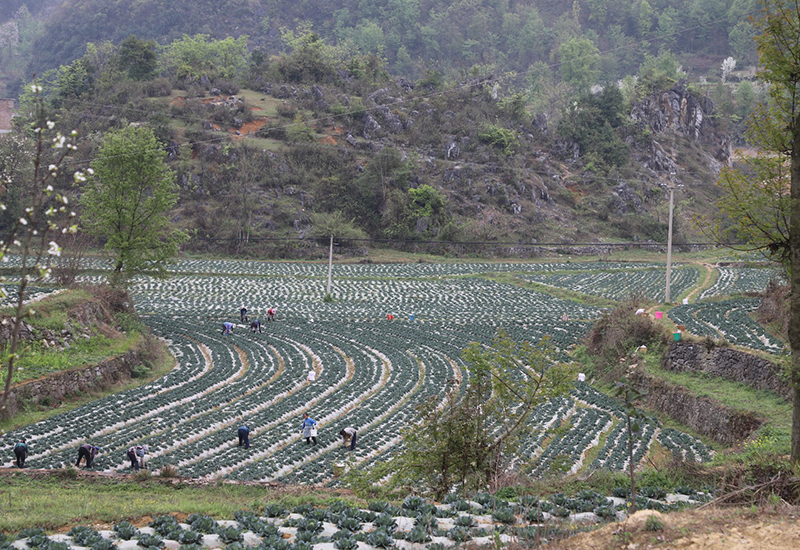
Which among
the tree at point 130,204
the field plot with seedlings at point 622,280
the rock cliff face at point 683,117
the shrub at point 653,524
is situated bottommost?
the shrub at point 653,524

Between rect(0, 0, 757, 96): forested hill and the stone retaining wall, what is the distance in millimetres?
136345

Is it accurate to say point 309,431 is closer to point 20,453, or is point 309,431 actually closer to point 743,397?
point 20,453

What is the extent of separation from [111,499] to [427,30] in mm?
165916

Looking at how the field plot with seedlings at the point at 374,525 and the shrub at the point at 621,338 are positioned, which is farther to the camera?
the shrub at the point at 621,338

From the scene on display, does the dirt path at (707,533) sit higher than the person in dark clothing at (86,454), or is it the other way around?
the dirt path at (707,533)

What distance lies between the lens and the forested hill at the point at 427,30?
16200cm

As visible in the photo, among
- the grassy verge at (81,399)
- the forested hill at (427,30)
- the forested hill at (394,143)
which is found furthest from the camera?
the forested hill at (427,30)

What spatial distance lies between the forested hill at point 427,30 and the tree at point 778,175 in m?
149

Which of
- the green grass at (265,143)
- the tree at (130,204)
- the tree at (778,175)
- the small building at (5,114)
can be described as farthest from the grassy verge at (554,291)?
the small building at (5,114)

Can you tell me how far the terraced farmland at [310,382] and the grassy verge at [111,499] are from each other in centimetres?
212

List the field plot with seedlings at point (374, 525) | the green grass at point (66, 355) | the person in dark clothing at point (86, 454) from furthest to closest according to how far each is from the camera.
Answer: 1. the green grass at point (66, 355)
2. the person in dark clothing at point (86, 454)
3. the field plot with seedlings at point (374, 525)

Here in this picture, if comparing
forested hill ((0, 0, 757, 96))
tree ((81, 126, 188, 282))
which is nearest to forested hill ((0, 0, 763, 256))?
forested hill ((0, 0, 757, 96))

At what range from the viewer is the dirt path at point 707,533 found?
8203mm

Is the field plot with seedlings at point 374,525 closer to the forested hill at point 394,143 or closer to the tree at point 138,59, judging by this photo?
the forested hill at point 394,143
